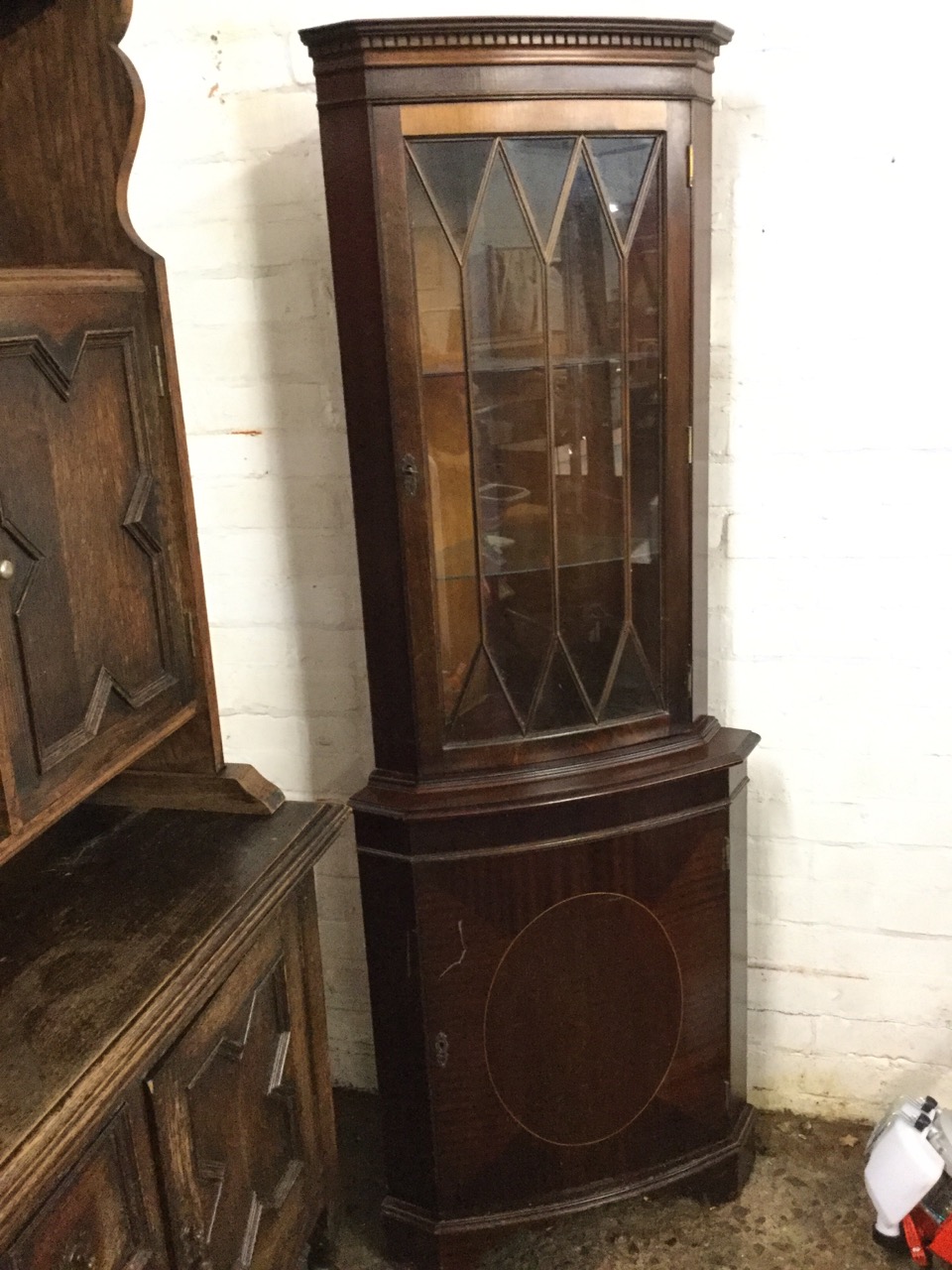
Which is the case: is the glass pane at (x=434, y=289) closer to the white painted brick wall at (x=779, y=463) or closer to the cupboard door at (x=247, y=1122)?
the white painted brick wall at (x=779, y=463)

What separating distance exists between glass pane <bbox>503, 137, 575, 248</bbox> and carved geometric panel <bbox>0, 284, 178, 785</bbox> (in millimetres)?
454

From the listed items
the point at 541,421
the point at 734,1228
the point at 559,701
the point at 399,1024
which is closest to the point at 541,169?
the point at 541,421

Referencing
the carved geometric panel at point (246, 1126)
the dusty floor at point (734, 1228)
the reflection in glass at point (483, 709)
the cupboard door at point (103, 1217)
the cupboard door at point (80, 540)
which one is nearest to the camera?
the cupboard door at point (103, 1217)

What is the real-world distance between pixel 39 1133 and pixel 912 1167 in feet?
4.09

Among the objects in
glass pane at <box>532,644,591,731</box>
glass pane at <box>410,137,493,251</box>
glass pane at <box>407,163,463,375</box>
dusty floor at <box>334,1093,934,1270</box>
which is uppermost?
glass pane at <box>410,137,493,251</box>

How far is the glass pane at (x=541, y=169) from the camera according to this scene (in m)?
1.27

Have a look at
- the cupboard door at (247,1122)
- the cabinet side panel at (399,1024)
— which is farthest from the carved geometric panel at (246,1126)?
the cabinet side panel at (399,1024)

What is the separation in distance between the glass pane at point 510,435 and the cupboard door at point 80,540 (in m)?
0.38

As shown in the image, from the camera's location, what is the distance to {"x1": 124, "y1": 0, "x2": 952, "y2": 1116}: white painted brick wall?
149 centimetres

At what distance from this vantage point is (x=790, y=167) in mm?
1504

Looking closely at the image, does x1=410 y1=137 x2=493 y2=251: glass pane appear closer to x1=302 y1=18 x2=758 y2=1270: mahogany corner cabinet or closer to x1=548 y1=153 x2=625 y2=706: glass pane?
x1=302 y1=18 x2=758 y2=1270: mahogany corner cabinet

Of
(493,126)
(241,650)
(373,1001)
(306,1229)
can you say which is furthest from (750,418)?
(306,1229)

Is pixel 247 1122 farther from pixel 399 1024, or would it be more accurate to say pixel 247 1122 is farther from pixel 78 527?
pixel 78 527

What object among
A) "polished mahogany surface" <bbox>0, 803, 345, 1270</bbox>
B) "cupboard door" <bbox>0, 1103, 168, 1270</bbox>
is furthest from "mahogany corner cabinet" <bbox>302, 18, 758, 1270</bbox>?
"cupboard door" <bbox>0, 1103, 168, 1270</bbox>
